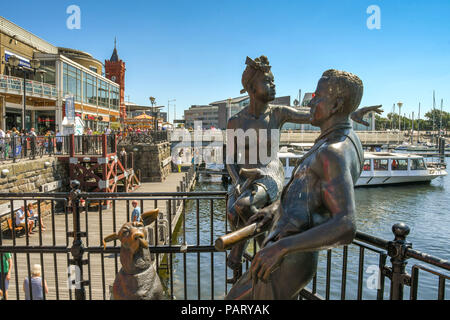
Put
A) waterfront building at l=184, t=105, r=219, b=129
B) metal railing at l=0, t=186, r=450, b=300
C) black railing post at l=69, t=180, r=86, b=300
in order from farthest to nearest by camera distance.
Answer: waterfront building at l=184, t=105, r=219, b=129, black railing post at l=69, t=180, r=86, b=300, metal railing at l=0, t=186, r=450, b=300

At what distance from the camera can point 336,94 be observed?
1925 mm

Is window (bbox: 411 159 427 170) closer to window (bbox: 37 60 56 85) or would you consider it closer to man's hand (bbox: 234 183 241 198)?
window (bbox: 37 60 56 85)

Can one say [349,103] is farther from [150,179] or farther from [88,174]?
[150,179]

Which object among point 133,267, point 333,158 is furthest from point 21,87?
point 333,158

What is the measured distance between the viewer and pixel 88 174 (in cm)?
1716

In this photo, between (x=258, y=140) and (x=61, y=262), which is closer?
(x=258, y=140)

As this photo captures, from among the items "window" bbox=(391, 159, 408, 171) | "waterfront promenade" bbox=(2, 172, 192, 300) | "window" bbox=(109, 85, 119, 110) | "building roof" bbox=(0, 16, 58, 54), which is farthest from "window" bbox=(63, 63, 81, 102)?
"window" bbox=(391, 159, 408, 171)

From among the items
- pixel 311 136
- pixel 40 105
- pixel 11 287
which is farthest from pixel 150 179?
pixel 311 136

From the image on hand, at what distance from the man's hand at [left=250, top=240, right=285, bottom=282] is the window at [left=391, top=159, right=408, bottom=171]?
1271 inches

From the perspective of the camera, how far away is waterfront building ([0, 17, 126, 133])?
22.8 m

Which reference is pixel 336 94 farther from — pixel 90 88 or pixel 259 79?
pixel 90 88

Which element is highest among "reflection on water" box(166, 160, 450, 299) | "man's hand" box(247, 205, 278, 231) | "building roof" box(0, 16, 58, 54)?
"building roof" box(0, 16, 58, 54)

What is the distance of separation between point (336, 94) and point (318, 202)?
62 cm

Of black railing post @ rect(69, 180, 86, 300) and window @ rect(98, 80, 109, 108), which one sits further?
window @ rect(98, 80, 109, 108)
